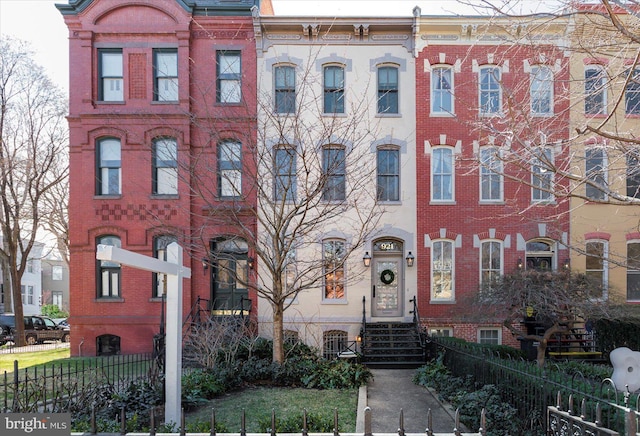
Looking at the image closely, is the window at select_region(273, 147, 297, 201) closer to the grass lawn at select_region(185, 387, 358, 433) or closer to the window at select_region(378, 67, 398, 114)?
the grass lawn at select_region(185, 387, 358, 433)

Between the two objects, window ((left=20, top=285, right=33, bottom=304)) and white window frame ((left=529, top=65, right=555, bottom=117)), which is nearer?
white window frame ((left=529, top=65, right=555, bottom=117))

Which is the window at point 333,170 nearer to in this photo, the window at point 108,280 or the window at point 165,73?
the window at point 165,73

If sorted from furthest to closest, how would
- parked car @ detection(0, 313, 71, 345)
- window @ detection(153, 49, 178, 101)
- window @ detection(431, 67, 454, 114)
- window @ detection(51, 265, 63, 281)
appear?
window @ detection(51, 265, 63, 281)
parked car @ detection(0, 313, 71, 345)
window @ detection(431, 67, 454, 114)
window @ detection(153, 49, 178, 101)

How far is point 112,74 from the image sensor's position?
15414 millimetres

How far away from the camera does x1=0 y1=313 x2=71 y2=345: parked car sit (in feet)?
70.6

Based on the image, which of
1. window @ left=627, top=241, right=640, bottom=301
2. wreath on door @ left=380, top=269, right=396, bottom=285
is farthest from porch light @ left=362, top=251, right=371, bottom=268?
window @ left=627, top=241, right=640, bottom=301

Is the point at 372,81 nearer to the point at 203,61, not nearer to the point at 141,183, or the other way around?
the point at 203,61

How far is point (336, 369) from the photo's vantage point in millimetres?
9961

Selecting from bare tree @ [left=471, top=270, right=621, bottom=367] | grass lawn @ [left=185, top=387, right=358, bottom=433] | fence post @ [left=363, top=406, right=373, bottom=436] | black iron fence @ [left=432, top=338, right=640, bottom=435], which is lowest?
grass lawn @ [left=185, top=387, right=358, bottom=433]

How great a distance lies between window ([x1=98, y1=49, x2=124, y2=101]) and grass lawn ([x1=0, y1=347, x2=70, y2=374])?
892 centimetres

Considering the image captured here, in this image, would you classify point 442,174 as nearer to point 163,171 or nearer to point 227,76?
point 227,76

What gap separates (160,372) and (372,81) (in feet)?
37.2

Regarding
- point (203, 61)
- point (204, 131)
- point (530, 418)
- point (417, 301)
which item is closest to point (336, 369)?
point (530, 418)

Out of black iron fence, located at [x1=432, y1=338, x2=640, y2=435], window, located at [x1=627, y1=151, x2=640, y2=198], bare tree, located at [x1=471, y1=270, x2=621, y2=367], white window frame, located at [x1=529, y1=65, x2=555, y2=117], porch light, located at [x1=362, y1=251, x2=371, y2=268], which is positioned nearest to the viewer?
black iron fence, located at [x1=432, y1=338, x2=640, y2=435]
